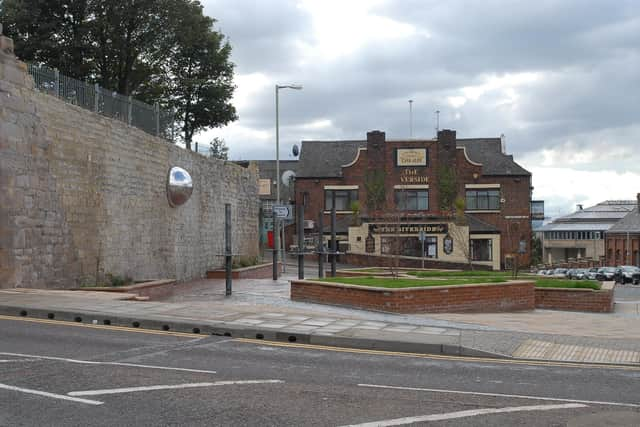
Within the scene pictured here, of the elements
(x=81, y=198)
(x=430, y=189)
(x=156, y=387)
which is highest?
(x=430, y=189)

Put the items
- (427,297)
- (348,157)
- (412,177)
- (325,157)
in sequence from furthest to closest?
(348,157) < (325,157) < (412,177) < (427,297)

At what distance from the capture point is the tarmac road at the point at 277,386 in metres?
7.08

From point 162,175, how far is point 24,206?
28.7 feet

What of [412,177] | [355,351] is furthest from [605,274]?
[355,351]

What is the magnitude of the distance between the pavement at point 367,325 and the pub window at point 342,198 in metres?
40.6

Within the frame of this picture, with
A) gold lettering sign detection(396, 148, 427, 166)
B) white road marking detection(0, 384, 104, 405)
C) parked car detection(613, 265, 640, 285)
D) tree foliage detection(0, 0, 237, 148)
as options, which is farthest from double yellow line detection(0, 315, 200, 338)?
parked car detection(613, 265, 640, 285)

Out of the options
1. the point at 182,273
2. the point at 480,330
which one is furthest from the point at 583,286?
the point at 182,273

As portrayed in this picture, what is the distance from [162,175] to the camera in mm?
26172

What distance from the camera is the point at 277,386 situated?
8445 millimetres

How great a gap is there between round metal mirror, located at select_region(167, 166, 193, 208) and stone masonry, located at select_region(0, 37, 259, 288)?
0.93ft

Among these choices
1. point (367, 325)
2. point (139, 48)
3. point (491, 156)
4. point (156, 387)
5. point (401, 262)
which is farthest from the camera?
point (491, 156)

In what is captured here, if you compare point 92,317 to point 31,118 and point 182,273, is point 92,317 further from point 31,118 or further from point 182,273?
point 182,273

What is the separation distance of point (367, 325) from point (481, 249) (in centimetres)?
4319

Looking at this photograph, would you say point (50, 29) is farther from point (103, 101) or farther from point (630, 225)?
point (630, 225)
